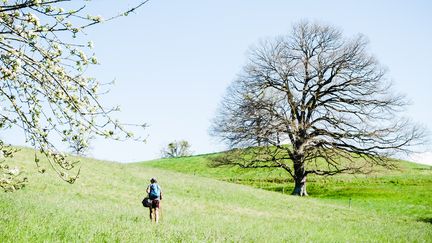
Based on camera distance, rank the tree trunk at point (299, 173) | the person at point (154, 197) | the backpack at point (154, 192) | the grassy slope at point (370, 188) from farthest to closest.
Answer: the tree trunk at point (299, 173)
the grassy slope at point (370, 188)
the backpack at point (154, 192)
the person at point (154, 197)

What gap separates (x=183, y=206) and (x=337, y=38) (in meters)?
24.1

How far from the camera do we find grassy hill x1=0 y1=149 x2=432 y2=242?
8352mm

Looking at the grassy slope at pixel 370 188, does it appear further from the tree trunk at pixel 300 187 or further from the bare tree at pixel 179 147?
the bare tree at pixel 179 147

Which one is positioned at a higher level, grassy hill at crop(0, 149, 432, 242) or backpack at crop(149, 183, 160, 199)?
backpack at crop(149, 183, 160, 199)

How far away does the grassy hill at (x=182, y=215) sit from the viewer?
27.4 ft

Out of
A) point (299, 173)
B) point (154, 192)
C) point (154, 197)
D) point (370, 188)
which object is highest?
point (299, 173)

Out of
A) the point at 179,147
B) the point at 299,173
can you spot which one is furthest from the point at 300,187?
the point at 179,147

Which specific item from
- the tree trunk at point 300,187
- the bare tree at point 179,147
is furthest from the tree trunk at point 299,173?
the bare tree at point 179,147

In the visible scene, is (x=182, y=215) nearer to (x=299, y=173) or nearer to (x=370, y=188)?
(x=299, y=173)

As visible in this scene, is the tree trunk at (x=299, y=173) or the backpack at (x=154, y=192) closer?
the backpack at (x=154, y=192)

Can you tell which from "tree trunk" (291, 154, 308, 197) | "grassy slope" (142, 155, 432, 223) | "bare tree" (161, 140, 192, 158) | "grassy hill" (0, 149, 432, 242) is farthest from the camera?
"bare tree" (161, 140, 192, 158)

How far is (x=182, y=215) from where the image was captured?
1884 cm

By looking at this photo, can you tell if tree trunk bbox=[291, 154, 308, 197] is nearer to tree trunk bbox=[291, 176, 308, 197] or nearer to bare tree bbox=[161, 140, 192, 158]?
tree trunk bbox=[291, 176, 308, 197]

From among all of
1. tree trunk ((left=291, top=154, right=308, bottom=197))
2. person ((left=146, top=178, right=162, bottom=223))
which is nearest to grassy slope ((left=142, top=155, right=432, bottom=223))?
tree trunk ((left=291, top=154, right=308, bottom=197))
